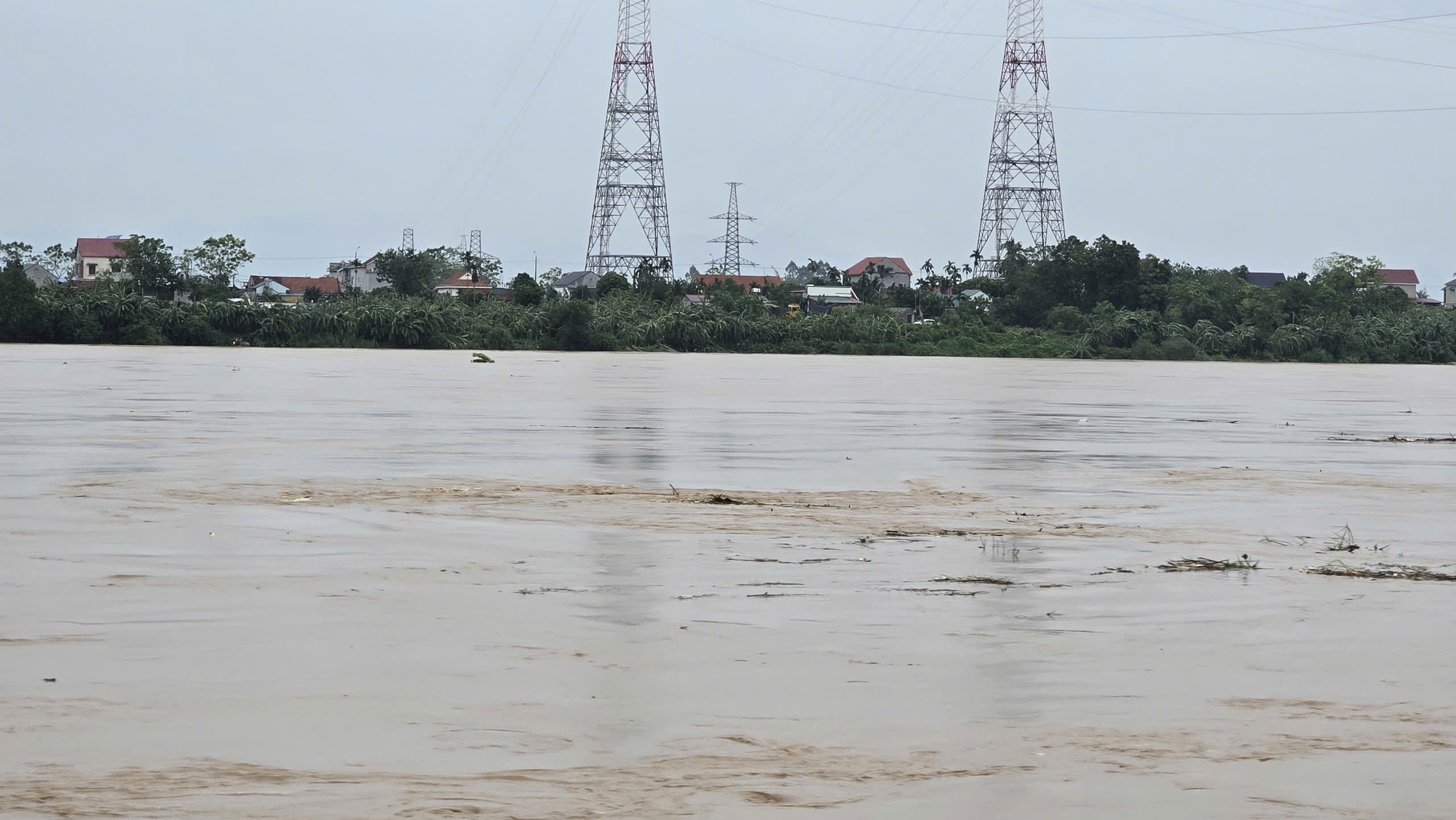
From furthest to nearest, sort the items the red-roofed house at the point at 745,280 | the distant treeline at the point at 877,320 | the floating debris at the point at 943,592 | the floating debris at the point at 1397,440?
the red-roofed house at the point at 745,280, the distant treeline at the point at 877,320, the floating debris at the point at 1397,440, the floating debris at the point at 943,592

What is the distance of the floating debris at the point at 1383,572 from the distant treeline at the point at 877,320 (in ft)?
191

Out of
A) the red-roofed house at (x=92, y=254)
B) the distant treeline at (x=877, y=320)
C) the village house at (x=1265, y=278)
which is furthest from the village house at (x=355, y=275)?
the village house at (x=1265, y=278)

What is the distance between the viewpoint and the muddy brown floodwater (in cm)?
439

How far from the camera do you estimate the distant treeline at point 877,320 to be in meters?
63.8

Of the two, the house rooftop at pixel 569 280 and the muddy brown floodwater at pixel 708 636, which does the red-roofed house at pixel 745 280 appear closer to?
the house rooftop at pixel 569 280

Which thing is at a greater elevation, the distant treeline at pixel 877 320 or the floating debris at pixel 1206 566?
the distant treeline at pixel 877 320

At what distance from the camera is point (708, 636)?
638 centimetres

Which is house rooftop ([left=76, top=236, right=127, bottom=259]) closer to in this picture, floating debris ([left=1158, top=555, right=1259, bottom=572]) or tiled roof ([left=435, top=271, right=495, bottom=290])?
tiled roof ([left=435, top=271, right=495, bottom=290])

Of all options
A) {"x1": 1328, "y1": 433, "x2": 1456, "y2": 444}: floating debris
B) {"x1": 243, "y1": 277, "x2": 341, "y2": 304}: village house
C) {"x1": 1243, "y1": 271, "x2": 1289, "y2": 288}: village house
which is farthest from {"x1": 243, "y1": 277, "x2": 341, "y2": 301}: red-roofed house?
{"x1": 1328, "y1": 433, "x2": 1456, "y2": 444}: floating debris

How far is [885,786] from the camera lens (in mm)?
4379

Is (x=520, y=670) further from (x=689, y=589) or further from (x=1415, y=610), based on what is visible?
(x=1415, y=610)

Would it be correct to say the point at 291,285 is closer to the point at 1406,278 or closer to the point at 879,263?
the point at 879,263

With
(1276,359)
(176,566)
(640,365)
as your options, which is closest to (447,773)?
(176,566)

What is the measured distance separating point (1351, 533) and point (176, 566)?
693 centimetres
